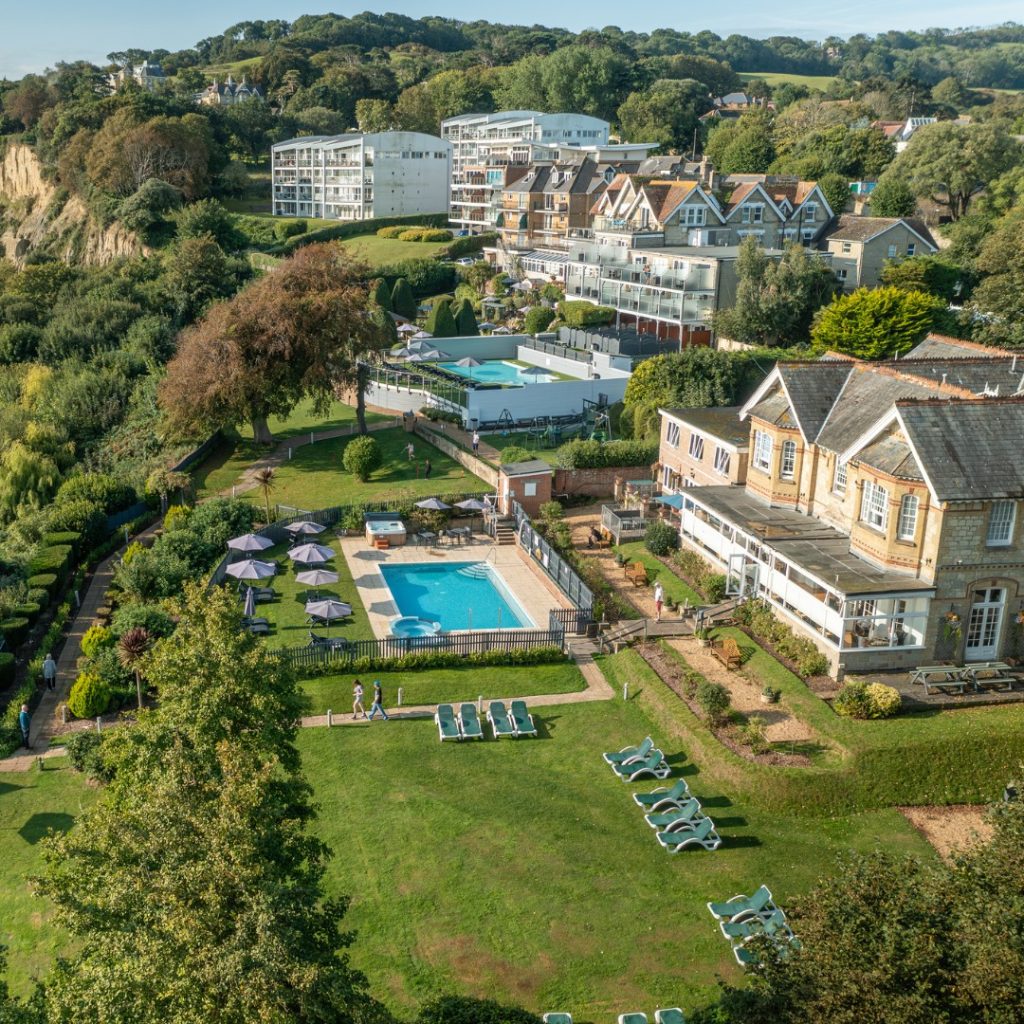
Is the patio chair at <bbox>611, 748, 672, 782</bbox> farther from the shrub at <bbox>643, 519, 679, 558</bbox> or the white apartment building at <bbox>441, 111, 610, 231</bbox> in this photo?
the white apartment building at <bbox>441, 111, 610, 231</bbox>

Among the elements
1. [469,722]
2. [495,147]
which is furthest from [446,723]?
[495,147]

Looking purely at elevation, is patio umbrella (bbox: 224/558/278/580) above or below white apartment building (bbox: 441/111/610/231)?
below

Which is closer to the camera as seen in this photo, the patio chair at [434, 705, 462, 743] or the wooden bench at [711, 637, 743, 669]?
the patio chair at [434, 705, 462, 743]

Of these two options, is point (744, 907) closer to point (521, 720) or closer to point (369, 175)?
point (521, 720)

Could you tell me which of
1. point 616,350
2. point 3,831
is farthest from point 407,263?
point 3,831

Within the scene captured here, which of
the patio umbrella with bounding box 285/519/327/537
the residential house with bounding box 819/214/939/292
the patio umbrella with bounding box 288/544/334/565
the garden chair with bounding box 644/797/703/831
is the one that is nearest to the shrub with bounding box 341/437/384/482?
the patio umbrella with bounding box 285/519/327/537

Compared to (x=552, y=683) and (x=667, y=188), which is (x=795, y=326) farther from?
(x=552, y=683)

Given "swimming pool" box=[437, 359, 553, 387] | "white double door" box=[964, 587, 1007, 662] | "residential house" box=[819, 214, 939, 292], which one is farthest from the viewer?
"residential house" box=[819, 214, 939, 292]
